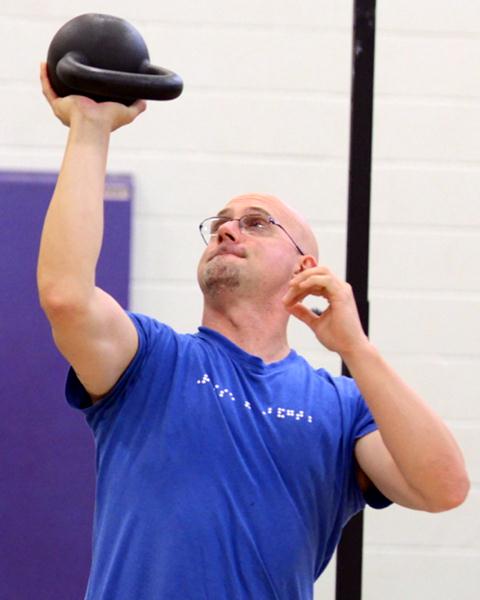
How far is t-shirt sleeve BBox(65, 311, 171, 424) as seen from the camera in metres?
1.69

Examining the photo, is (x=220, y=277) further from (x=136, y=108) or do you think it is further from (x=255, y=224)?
(x=136, y=108)

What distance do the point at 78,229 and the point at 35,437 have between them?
1.05 metres

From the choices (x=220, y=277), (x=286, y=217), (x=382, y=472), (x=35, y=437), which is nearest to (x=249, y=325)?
(x=220, y=277)

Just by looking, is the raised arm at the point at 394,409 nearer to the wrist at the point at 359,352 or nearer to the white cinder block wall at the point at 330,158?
the wrist at the point at 359,352

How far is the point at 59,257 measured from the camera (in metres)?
1.50

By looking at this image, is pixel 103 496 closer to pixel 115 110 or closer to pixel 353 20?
pixel 115 110

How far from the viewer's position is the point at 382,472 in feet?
5.69

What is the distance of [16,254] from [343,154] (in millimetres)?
793

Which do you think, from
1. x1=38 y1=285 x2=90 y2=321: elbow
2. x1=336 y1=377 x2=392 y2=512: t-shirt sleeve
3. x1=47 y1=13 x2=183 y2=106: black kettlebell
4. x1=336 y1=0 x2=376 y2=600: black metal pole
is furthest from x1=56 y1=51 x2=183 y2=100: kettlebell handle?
x1=336 y1=0 x2=376 y2=600: black metal pole

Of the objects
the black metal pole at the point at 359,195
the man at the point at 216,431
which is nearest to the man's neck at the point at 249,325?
the man at the point at 216,431

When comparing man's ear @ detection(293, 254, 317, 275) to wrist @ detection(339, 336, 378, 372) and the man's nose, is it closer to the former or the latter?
the man's nose

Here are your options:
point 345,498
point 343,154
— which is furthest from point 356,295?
point 345,498

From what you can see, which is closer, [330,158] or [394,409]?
[394,409]

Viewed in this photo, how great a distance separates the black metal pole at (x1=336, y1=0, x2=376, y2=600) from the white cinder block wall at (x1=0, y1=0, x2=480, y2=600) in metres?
0.02
